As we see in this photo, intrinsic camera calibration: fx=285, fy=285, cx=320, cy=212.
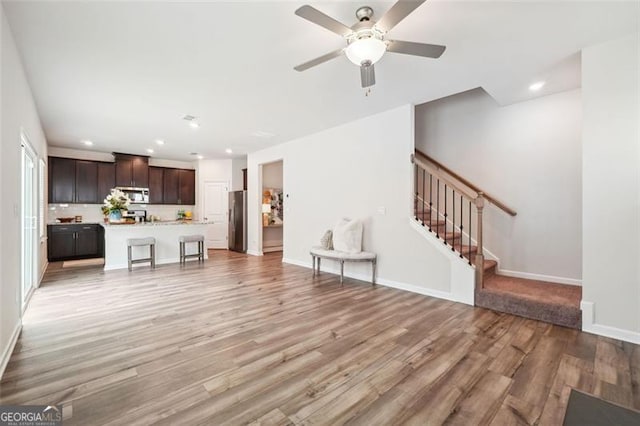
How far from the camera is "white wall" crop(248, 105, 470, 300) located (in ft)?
14.0

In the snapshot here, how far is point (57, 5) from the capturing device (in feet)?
7.16

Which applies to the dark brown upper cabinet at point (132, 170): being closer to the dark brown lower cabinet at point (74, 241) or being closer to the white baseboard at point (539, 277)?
the dark brown lower cabinet at point (74, 241)

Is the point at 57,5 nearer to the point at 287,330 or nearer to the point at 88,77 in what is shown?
the point at 88,77

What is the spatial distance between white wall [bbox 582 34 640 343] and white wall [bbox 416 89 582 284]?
1.24 meters

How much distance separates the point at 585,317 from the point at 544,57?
2.66m

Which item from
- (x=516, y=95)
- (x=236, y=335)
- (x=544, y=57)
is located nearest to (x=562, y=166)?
(x=516, y=95)

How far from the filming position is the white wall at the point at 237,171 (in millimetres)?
8938

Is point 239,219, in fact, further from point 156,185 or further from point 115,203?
point 115,203

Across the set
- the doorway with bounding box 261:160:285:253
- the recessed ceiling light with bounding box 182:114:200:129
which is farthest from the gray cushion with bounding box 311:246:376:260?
the doorway with bounding box 261:160:285:253

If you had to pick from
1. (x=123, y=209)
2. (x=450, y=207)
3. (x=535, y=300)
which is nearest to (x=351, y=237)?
(x=450, y=207)

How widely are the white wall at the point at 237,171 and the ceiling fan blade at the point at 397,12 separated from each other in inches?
Result: 294

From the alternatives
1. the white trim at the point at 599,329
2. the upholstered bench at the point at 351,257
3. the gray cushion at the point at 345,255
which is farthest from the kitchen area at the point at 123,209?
Answer: the white trim at the point at 599,329

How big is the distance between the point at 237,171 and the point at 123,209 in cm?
347

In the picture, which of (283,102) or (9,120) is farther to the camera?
(283,102)
